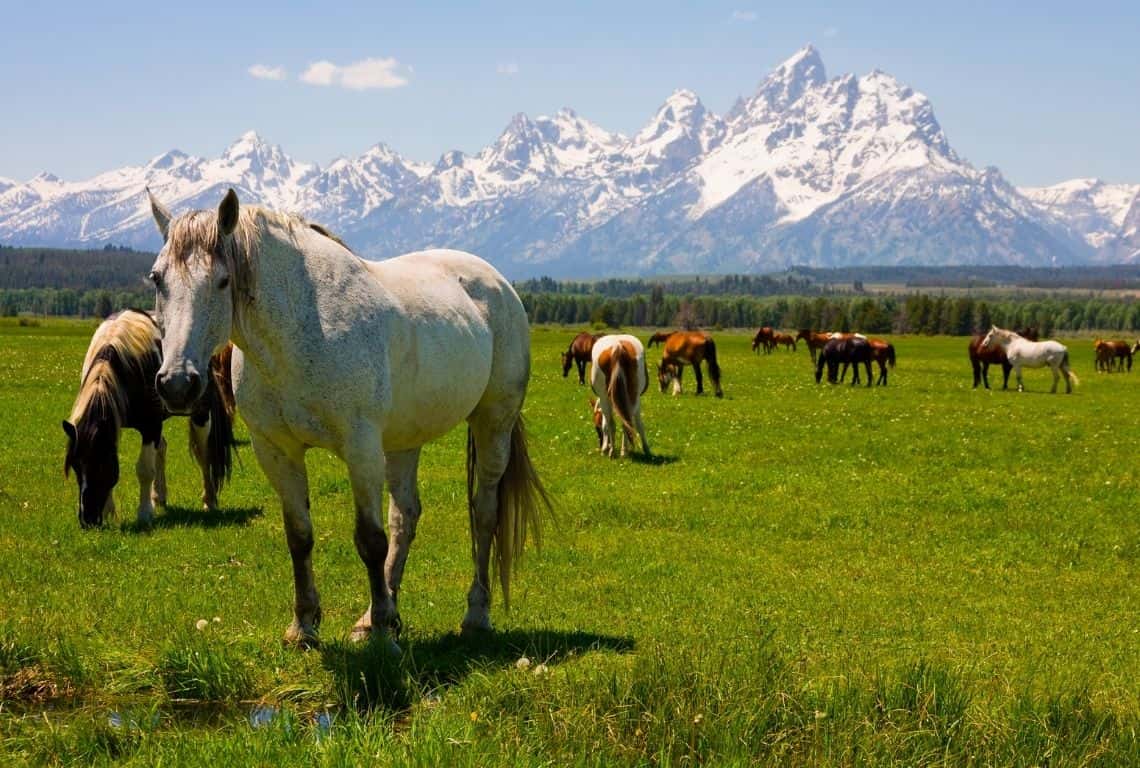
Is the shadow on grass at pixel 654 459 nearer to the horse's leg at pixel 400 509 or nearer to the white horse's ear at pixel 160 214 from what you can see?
the horse's leg at pixel 400 509

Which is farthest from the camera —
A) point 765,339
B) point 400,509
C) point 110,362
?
point 765,339

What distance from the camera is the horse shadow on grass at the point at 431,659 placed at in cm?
573

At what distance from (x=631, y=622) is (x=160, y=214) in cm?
467

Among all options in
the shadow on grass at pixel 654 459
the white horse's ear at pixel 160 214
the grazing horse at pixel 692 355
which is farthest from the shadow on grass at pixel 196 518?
the grazing horse at pixel 692 355

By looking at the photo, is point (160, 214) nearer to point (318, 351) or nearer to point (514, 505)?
point (318, 351)

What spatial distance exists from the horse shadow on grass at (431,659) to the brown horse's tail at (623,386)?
1075cm

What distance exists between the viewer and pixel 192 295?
534cm

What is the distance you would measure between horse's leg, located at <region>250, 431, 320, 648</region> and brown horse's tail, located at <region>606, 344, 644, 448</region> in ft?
38.1

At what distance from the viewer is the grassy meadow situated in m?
5.07

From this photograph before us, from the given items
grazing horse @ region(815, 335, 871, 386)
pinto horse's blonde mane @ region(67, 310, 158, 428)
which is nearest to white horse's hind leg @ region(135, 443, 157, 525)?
pinto horse's blonde mane @ region(67, 310, 158, 428)

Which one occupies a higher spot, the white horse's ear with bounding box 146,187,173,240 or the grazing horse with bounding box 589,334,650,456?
the white horse's ear with bounding box 146,187,173,240

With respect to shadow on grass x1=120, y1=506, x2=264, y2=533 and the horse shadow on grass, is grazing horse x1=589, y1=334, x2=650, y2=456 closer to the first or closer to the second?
shadow on grass x1=120, y1=506, x2=264, y2=533

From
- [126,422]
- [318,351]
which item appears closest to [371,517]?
[318,351]


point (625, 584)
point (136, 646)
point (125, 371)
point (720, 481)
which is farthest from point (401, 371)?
point (720, 481)
